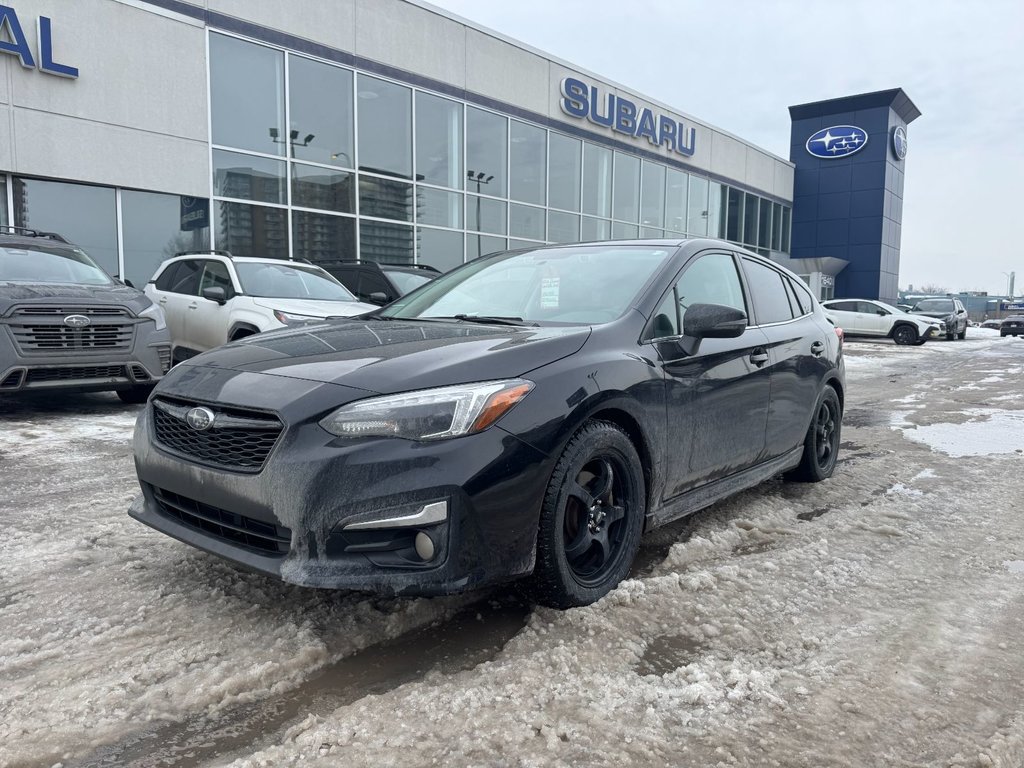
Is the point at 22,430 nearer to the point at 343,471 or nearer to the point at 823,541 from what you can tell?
the point at 343,471

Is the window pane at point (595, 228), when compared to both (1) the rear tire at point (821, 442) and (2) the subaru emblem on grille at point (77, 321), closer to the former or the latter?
(2) the subaru emblem on grille at point (77, 321)

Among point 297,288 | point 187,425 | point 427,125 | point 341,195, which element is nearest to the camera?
point 187,425

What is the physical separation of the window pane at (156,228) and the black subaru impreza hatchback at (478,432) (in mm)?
10348

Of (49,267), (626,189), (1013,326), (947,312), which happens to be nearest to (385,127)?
(626,189)

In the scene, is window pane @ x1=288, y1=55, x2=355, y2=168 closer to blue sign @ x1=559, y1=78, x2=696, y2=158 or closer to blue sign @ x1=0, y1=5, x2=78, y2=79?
blue sign @ x1=0, y1=5, x2=78, y2=79

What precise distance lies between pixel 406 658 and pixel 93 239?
11.9 metres

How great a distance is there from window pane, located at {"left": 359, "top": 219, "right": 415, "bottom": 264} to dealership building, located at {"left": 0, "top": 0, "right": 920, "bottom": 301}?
49mm

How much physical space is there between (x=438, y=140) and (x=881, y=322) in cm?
1578

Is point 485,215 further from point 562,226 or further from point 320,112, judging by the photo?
point 320,112

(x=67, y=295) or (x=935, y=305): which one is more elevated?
(x=935, y=305)

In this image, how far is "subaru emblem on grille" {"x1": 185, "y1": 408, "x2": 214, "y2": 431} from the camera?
105 inches

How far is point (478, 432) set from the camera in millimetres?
2486

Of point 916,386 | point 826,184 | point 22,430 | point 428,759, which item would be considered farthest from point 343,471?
point 826,184

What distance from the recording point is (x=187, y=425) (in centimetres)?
278
